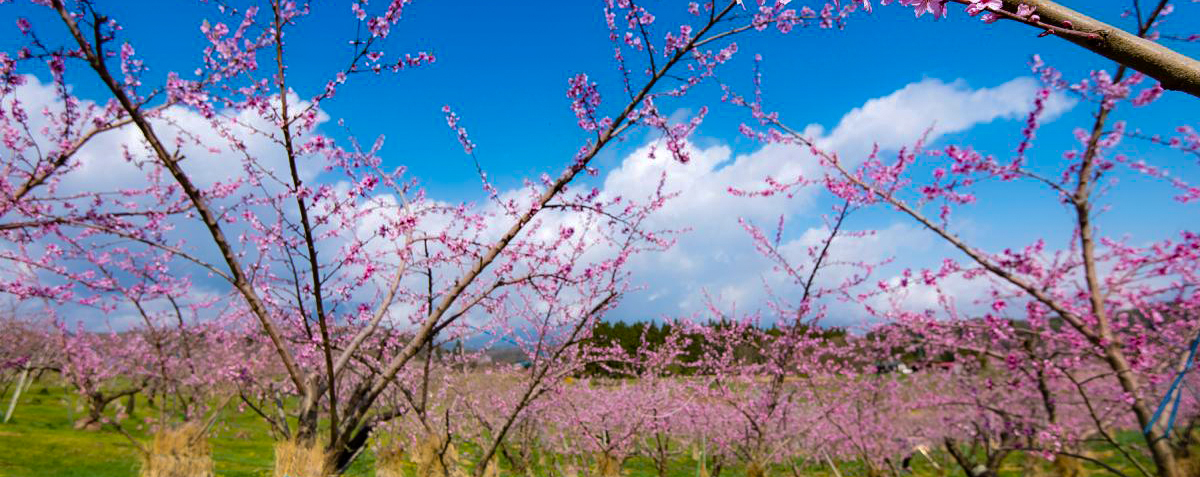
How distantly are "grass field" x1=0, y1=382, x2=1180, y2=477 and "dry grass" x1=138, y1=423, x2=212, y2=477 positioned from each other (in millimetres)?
2191

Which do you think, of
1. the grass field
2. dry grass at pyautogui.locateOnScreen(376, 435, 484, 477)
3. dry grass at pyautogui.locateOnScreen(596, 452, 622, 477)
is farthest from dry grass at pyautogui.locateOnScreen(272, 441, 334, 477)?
the grass field

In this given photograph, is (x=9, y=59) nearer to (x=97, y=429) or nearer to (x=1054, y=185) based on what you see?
(x=1054, y=185)

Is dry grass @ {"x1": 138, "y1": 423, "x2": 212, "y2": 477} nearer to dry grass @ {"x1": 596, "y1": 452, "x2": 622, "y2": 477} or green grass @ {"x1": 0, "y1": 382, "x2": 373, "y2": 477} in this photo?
green grass @ {"x1": 0, "y1": 382, "x2": 373, "y2": 477}

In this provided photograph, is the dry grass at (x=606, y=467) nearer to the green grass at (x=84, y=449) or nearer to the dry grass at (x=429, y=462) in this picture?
the dry grass at (x=429, y=462)

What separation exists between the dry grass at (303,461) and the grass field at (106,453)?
6717mm

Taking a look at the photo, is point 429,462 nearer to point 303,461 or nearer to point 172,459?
point 303,461

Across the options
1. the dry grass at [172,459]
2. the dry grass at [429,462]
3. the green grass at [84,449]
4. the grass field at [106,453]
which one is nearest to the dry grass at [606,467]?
the dry grass at [429,462]

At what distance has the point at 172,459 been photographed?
740cm

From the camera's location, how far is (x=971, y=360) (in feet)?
49.4

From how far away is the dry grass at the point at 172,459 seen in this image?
7.36 metres

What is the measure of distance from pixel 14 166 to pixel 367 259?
4.70 metres

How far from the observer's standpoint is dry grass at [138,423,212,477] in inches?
290

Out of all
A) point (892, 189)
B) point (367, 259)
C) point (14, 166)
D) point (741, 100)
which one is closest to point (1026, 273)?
point (892, 189)

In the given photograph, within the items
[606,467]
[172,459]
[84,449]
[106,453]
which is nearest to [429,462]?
[606,467]
